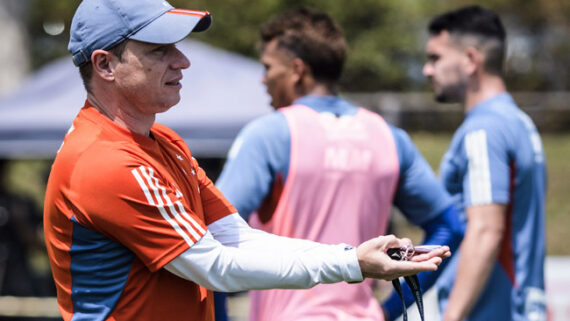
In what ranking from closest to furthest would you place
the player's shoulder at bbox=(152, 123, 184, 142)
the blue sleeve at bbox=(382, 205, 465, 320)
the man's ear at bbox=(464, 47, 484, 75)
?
the player's shoulder at bbox=(152, 123, 184, 142) < the blue sleeve at bbox=(382, 205, 465, 320) < the man's ear at bbox=(464, 47, 484, 75)

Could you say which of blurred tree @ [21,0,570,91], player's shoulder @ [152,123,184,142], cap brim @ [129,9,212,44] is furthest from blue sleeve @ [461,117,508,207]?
blurred tree @ [21,0,570,91]

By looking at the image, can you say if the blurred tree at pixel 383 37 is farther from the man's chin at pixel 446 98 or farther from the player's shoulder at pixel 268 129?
the player's shoulder at pixel 268 129

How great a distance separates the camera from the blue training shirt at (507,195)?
329cm

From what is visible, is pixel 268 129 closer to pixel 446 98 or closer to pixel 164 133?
pixel 164 133

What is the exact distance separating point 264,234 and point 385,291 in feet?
21.5

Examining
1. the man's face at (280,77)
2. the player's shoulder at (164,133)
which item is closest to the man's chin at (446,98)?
the man's face at (280,77)

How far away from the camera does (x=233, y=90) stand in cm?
752

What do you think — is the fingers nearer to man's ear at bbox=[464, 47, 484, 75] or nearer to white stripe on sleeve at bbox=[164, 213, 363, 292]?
white stripe on sleeve at bbox=[164, 213, 363, 292]

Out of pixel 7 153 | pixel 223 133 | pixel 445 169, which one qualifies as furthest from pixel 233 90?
pixel 445 169

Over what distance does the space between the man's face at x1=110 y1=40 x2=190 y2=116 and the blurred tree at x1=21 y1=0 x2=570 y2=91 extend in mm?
17300

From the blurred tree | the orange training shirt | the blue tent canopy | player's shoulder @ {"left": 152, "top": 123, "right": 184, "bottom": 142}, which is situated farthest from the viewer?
the blurred tree

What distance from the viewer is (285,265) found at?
1.90m

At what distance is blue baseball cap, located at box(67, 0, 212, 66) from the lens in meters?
1.92

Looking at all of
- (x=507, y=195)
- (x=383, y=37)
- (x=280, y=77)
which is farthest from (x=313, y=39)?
(x=383, y=37)
